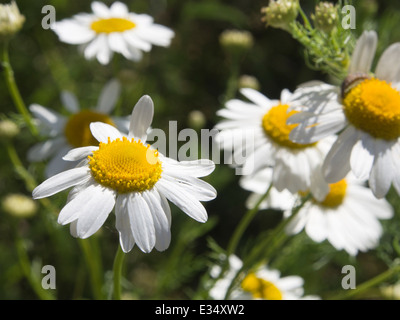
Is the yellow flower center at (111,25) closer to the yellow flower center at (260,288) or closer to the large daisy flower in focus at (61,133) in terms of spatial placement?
the large daisy flower in focus at (61,133)

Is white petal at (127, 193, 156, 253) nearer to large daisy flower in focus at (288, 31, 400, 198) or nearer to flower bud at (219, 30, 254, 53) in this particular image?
large daisy flower in focus at (288, 31, 400, 198)

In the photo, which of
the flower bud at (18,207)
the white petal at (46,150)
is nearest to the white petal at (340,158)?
the white petal at (46,150)

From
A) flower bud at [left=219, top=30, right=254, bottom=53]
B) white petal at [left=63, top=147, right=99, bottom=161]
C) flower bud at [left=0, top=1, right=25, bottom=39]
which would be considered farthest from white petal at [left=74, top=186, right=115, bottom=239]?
flower bud at [left=219, top=30, right=254, bottom=53]

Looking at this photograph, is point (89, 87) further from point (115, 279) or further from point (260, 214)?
point (115, 279)

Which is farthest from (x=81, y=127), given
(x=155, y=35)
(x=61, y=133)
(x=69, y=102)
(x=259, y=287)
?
(x=259, y=287)

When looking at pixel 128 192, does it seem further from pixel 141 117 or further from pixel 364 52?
pixel 364 52
